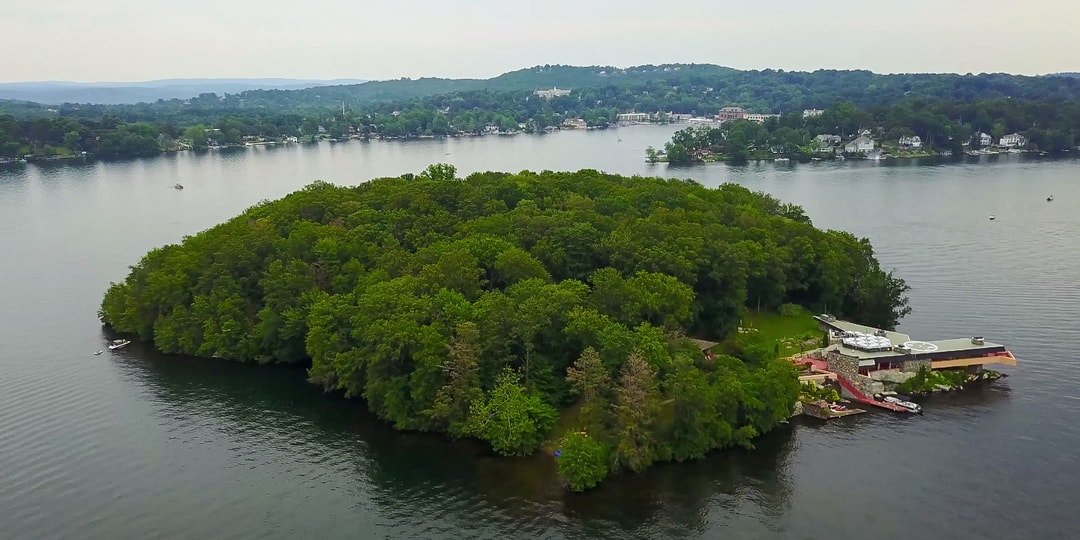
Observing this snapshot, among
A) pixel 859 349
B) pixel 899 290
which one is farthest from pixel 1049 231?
pixel 859 349

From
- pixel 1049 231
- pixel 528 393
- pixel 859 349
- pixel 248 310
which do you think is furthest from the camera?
pixel 1049 231

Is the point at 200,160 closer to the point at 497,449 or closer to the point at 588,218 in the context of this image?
the point at 588,218

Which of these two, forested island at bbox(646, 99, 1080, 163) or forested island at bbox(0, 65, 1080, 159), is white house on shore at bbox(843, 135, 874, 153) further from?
forested island at bbox(0, 65, 1080, 159)

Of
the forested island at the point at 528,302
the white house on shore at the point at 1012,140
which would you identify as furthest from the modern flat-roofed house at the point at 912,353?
the white house on shore at the point at 1012,140

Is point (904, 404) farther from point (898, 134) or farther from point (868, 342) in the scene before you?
point (898, 134)

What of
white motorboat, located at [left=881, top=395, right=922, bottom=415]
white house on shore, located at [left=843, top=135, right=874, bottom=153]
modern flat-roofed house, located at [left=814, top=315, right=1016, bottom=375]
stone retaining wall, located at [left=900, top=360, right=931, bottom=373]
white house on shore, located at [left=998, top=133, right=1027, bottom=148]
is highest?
white house on shore, located at [left=998, top=133, right=1027, bottom=148]

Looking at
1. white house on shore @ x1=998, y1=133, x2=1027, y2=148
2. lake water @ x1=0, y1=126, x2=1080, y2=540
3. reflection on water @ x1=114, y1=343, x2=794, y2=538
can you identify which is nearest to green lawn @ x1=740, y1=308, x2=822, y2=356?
lake water @ x1=0, y1=126, x2=1080, y2=540

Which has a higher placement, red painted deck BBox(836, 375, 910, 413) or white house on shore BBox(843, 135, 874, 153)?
white house on shore BBox(843, 135, 874, 153)

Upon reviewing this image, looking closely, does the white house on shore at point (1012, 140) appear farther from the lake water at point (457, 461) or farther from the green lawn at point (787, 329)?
the green lawn at point (787, 329)
